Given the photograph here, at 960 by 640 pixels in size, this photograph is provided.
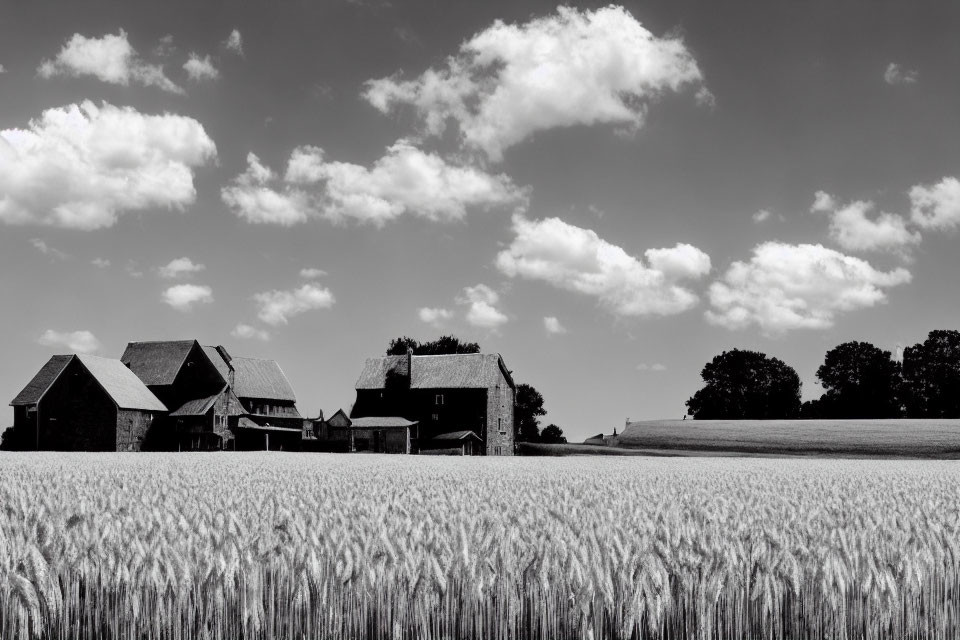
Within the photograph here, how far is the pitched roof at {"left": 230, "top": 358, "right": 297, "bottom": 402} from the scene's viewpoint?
318ft

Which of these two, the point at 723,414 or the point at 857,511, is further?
the point at 723,414

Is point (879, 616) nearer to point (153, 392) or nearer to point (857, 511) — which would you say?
point (857, 511)

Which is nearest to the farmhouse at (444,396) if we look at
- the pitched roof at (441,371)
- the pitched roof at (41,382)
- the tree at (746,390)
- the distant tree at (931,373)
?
the pitched roof at (441,371)

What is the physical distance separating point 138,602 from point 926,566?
599cm

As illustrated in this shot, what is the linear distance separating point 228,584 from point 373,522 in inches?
118

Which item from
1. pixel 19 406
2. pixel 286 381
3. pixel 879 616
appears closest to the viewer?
pixel 879 616

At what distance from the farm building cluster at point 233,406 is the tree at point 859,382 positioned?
4227 centimetres

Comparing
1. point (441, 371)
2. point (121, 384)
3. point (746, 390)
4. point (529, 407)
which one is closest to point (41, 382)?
point (121, 384)

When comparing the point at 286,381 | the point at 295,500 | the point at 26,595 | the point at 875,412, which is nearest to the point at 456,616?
the point at 26,595

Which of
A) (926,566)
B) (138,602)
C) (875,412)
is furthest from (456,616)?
(875,412)

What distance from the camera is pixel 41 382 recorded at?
87000mm

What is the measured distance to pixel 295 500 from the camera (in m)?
A: 12.8

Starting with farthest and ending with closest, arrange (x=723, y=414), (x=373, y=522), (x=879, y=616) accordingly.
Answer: (x=723, y=414) → (x=373, y=522) → (x=879, y=616)

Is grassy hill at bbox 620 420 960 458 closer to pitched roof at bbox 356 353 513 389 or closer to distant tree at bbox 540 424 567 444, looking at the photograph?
pitched roof at bbox 356 353 513 389
